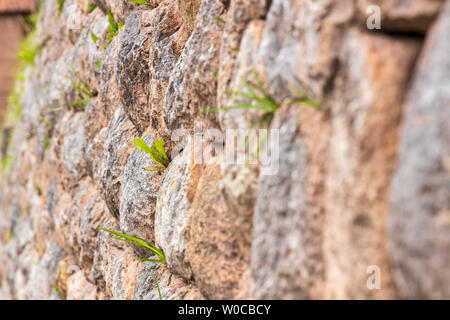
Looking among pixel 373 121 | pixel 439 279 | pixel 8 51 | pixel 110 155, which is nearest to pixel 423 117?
pixel 373 121

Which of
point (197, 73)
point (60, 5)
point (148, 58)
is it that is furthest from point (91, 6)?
point (197, 73)

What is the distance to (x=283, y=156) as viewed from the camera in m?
0.95

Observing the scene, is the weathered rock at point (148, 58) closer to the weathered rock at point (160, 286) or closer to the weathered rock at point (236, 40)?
the weathered rock at point (236, 40)

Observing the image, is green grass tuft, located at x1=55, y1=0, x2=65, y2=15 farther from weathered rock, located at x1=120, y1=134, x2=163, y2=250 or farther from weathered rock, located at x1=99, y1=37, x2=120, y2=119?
weathered rock, located at x1=120, y1=134, x2=163, y2=250

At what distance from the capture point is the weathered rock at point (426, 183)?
639 millimetres

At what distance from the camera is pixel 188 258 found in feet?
4.40

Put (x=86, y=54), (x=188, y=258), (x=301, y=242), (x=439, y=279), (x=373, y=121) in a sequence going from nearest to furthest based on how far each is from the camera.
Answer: (x=439, y=279), (x=373, y=121), (x=301, y=242), (x=188, y=258), (x=86, y=54)

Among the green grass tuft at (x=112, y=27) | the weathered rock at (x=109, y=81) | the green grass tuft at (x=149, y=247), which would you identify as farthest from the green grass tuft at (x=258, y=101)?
the green grass tuft at (x=112, y=27)

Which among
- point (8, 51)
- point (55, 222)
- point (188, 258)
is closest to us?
point (188, 258)

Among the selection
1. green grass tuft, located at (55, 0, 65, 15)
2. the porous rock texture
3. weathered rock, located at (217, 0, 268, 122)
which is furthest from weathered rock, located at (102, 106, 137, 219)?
green grass tuft, located at (55, 0, 65, 15)

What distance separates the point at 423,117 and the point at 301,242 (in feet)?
1.15

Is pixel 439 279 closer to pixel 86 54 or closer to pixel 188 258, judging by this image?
pixel 188 258

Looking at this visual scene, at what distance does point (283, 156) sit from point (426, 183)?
0.35 m

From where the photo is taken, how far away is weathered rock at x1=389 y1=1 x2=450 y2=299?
64cm
